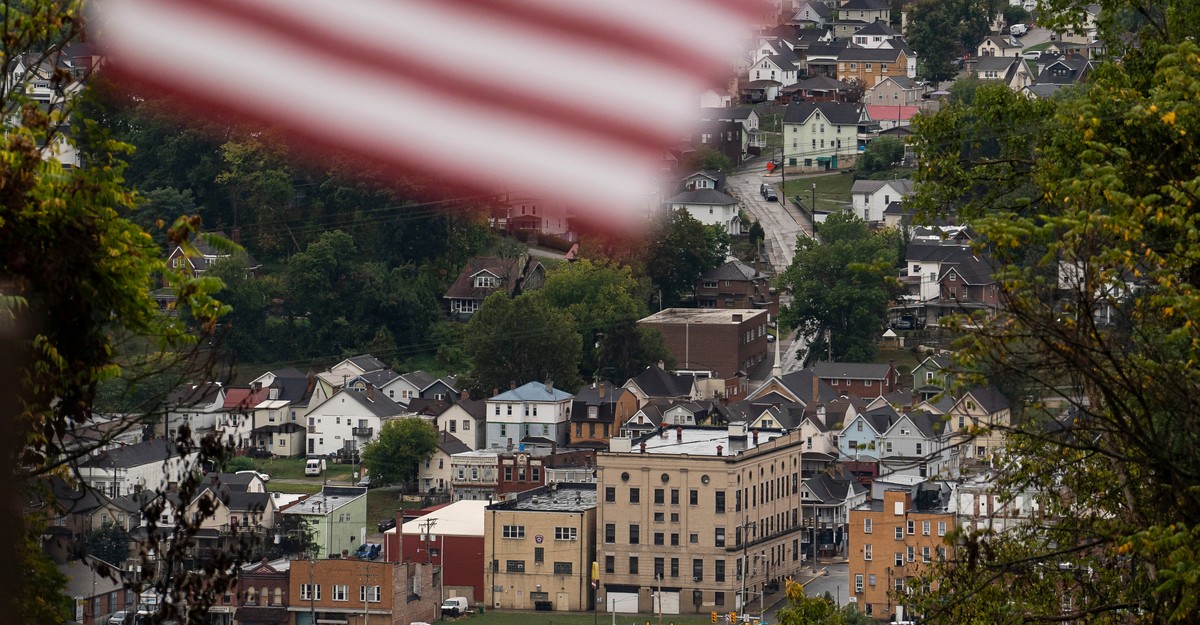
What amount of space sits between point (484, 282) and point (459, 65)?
20.6 m

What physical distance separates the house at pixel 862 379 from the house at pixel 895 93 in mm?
16692

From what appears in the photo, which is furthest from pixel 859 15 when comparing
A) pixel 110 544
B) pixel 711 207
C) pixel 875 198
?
pixel 110 544

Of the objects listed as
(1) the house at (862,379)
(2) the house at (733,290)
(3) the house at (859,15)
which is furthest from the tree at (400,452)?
(3) the house at (859,15)

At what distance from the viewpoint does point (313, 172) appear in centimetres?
4284

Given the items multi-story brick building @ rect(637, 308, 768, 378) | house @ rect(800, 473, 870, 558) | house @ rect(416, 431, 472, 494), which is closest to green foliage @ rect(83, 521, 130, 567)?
house @ rect(416, 431, 472, 494)

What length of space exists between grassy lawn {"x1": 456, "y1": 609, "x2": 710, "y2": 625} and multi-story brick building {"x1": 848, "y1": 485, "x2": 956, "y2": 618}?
7.15ft

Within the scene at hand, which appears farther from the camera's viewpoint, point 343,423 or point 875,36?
point 875,36

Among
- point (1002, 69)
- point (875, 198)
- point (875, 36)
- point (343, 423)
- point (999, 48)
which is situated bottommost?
point (343, 423)

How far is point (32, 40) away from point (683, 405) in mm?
32199

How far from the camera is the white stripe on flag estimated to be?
73.6 feet

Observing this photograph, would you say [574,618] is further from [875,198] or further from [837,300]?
[875,198]

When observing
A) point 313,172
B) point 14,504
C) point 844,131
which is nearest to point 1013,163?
point 14,504

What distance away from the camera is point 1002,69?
56.4 meters

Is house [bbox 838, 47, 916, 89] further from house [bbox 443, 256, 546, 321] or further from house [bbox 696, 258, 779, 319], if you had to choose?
house [bbox 443, 256, 546, 321]
